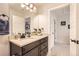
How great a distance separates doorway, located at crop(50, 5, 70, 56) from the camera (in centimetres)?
137

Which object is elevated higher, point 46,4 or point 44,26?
point 46,4

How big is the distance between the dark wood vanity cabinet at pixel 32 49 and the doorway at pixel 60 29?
134 mm

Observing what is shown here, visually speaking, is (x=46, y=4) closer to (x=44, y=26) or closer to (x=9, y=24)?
(x=44, y=26)

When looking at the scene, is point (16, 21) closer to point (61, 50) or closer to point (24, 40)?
point (24, 40)

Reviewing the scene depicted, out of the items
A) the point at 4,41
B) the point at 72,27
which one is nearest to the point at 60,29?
the point at 72,27

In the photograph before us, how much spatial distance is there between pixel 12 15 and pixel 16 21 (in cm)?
10

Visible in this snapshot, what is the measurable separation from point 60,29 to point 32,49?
0.48 meters

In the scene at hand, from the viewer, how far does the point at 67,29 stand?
4.58 ft

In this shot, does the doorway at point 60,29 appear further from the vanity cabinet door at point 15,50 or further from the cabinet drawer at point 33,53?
the vanity cabinet door at point 15,50

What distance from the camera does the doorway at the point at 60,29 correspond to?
1.37m

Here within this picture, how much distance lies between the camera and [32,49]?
1.39 metres

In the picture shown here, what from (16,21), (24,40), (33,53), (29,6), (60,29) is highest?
(29,6)

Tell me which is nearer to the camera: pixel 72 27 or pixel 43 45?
pixel 72 27

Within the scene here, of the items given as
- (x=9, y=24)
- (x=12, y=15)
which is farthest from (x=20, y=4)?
(x=9, y=24)
